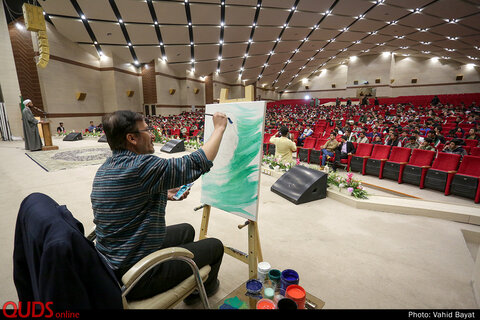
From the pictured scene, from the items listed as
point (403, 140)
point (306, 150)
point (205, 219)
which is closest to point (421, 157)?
point (403, 140)

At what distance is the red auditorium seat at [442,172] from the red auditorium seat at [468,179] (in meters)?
0.09

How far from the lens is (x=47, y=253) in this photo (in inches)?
29.4

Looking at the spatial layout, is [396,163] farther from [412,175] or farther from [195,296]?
[195,296]

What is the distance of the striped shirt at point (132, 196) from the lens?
1076 mm

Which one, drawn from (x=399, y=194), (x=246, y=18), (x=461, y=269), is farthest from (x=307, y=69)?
(x=461, y=269)

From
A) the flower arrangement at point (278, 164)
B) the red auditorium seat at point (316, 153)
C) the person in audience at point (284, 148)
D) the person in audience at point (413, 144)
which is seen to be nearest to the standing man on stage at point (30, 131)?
the flower arrangement at point (278, 164)

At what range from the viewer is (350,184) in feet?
12.5

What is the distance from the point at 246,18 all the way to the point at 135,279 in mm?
16508

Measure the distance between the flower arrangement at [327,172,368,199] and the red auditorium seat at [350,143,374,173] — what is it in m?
2.57

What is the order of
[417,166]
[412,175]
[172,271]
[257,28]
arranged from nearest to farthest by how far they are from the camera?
[172,271] < [417,166] < [412,175] < [257,28]

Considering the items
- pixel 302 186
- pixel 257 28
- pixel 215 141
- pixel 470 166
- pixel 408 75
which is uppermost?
pixel 257 28

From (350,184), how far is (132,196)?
368 cm

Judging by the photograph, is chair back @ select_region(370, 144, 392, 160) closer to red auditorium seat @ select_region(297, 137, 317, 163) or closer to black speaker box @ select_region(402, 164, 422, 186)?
black speaker box @ select_region(402, 164, 422, 186)

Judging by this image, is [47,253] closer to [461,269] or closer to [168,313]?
[168,313]
